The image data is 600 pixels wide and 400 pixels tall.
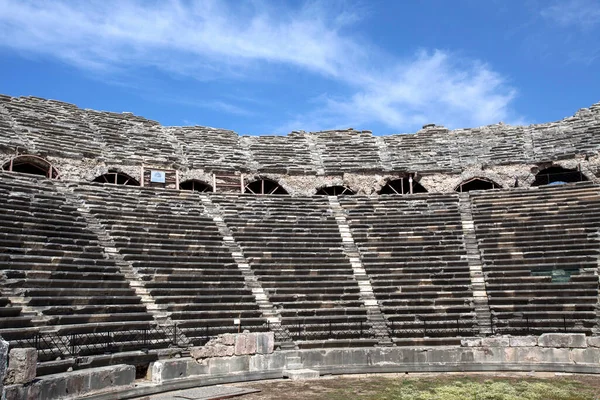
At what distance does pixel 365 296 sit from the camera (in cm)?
1878

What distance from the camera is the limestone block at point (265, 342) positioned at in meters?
14.9

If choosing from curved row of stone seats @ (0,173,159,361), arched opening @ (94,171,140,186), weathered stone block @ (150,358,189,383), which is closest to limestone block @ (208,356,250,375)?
weathered stone block @ (150,358,189,383)

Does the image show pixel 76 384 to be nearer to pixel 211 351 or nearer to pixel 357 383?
pixel 211 351

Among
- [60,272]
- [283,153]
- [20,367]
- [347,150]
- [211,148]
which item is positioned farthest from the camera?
[347,150]

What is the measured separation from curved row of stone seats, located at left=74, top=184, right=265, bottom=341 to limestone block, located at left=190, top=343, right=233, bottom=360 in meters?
1.17

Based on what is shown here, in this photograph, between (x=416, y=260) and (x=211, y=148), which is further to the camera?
(x=211, y=148)

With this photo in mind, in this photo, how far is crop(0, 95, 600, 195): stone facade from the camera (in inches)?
1075

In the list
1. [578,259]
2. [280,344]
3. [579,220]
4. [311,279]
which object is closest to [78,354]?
[280,344]

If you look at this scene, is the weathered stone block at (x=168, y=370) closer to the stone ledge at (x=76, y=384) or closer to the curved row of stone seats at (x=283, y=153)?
the stone ledge at (x=76, y=384)

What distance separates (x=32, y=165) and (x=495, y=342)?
22267 mm

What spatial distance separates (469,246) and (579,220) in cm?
455

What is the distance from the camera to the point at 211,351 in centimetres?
1432

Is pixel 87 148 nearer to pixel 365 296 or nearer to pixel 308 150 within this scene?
pixel 308 150

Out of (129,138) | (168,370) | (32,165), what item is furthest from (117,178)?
(168,370)
